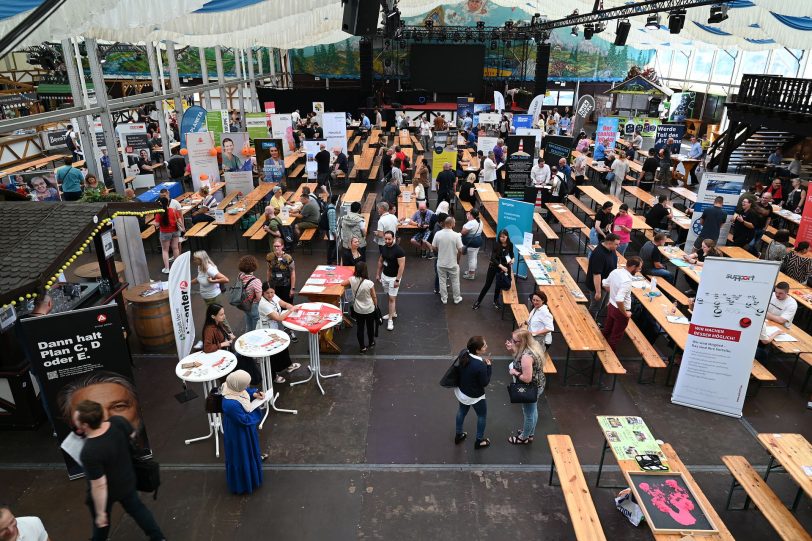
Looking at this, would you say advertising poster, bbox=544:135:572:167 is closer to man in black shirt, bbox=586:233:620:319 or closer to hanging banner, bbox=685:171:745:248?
hanging banner, bbox=685:171:745:248

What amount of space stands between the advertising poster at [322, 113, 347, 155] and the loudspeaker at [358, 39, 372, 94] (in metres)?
15.7

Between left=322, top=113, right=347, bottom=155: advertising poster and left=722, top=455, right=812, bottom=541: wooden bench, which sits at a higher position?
left=322, top=113, right=347, bottom=155: advertising poster

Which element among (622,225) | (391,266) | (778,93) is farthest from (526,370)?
(778,93)

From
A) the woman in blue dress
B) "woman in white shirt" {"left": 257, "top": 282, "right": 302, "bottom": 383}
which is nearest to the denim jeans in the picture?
the woman in blue dress

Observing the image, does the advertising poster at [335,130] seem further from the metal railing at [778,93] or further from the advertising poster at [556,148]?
the metal railing at [778,93]

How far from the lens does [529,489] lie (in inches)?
207

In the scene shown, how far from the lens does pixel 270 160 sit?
15.0 meters

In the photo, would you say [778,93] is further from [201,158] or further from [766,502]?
[201,158]

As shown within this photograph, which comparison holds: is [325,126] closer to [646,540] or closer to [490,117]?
[490,117]

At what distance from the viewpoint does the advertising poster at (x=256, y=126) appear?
1925cm

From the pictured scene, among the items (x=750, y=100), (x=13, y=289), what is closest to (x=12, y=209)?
(x=13, y=289)

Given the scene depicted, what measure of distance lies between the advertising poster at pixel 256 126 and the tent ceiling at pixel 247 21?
277cm

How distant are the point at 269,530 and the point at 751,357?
5.60 meters

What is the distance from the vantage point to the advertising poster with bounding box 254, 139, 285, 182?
14.9 meters
